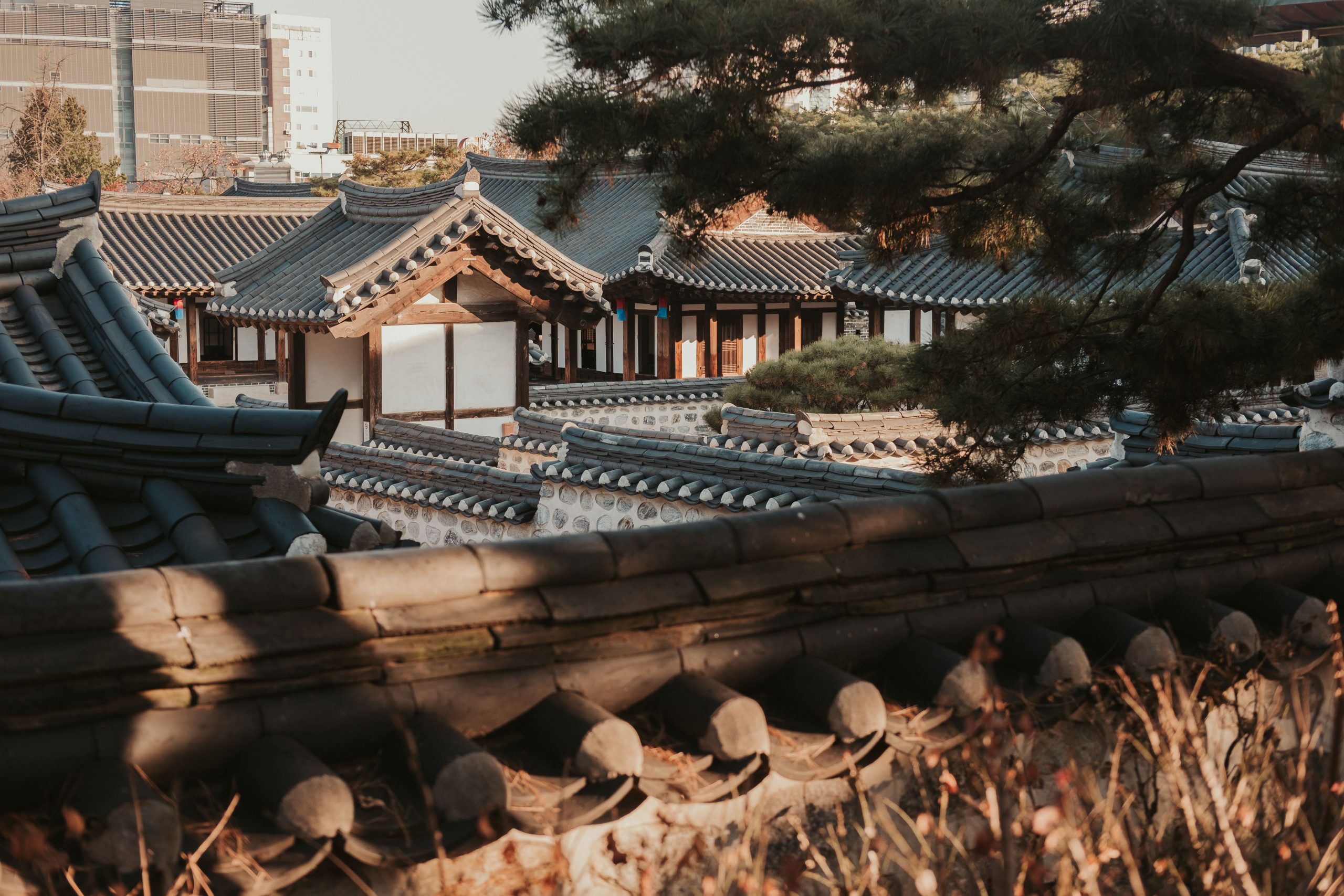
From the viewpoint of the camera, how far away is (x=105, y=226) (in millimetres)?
24578

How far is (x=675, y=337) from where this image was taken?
987 inches

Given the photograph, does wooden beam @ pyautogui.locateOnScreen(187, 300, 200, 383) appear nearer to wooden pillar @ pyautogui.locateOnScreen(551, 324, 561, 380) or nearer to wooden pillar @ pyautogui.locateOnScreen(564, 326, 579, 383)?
wooden pillar @ pyautogui.locateOnScreen(564, 326, 579, 383)

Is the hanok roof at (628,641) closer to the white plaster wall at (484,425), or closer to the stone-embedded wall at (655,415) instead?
the white plaster wall at (484,425)

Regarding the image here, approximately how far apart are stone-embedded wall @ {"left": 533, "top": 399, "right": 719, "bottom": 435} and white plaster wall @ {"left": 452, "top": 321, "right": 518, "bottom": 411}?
1.47m

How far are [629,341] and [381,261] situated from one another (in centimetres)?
1007

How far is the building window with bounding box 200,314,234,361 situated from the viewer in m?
25.4

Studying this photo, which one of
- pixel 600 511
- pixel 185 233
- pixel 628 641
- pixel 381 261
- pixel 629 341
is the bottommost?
pixel 600 511

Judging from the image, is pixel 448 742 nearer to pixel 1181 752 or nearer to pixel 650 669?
pixel 650 669

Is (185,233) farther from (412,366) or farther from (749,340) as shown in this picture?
(749,340)

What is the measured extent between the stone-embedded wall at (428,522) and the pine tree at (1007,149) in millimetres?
7375

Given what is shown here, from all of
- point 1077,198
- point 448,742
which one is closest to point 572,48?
point 1077,198

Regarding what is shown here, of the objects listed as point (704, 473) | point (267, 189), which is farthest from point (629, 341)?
point (704, 473)

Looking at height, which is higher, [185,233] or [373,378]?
[185,233]

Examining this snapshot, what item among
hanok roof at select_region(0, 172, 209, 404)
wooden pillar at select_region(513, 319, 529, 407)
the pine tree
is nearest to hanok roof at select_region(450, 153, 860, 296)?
wooden pillar at select_region(513, 319, 529, 407)
